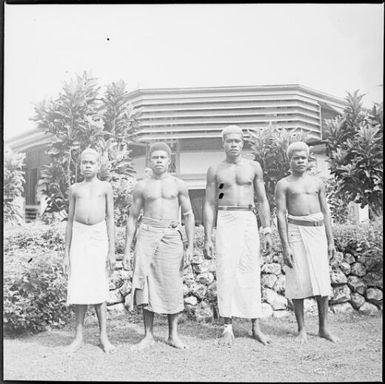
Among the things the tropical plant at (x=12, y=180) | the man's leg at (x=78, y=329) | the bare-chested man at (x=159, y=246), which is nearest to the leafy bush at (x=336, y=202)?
the bare-chested man at (x=159, y=246)

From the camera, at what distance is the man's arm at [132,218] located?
4.77m

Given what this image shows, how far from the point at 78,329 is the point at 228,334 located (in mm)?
1475

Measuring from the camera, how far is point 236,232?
15.5ft

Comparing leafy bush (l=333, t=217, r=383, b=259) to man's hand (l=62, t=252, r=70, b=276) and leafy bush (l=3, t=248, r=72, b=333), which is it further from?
leafy bush (l=3, t=248, r=72, b=333)

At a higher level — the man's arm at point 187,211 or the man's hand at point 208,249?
the man's arm at point 187,211

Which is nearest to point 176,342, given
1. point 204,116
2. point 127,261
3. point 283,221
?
point 127,261

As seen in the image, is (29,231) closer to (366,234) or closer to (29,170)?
(29,170)

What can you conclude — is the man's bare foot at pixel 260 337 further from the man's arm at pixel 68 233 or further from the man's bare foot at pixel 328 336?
the man's arm at pixel 68 233

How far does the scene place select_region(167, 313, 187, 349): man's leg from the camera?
4.67 m

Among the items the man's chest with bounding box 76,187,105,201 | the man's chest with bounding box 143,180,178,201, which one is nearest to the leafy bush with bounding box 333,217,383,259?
the man's chest with bounding box 143,180,178,201

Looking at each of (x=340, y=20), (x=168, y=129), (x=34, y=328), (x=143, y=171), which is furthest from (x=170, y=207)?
(x=340, y=20)

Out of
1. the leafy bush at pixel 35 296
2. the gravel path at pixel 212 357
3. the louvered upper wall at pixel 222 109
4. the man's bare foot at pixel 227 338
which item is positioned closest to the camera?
the gravel path at pixel 212 357

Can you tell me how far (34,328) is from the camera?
16.0 feet

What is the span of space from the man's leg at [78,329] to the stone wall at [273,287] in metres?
0.29
